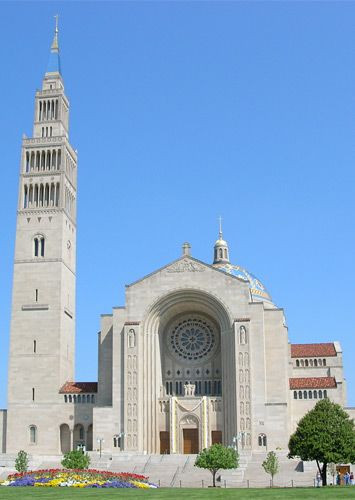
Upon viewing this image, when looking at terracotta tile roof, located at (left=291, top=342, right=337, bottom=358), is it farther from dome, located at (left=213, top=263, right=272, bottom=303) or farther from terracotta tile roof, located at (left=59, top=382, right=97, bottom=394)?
terracotta tile roof, located at (left=59, top=382, right=97, bottom=394)

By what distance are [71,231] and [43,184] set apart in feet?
15.8

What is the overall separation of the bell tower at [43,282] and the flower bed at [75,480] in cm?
2280

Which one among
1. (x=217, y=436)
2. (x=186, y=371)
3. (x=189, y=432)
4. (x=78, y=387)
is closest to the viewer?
(x=217, y=436)

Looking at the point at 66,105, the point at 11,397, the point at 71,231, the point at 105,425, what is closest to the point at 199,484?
the point at 105,425

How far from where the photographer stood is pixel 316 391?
64.1 m

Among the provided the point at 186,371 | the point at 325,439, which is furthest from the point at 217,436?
the point at 325,439

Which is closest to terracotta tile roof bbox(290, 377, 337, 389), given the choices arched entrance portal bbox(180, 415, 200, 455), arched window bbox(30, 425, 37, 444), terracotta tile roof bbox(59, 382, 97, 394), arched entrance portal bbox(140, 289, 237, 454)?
arched entrance portal bbox(140, 289, 237, 454)

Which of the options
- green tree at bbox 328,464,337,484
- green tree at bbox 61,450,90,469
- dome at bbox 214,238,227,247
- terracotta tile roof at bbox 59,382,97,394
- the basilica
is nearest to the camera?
green tree at bbox 61,450,90,469

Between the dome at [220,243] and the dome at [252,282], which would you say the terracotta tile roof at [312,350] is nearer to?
the dome at [252,282]

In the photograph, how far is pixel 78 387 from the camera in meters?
66.9

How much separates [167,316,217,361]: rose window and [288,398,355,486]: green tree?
791 inches

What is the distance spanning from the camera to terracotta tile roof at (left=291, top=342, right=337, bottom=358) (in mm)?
73125

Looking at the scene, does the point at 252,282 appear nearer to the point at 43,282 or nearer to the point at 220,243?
the point at 220,243

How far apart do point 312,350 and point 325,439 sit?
27.6 meters
